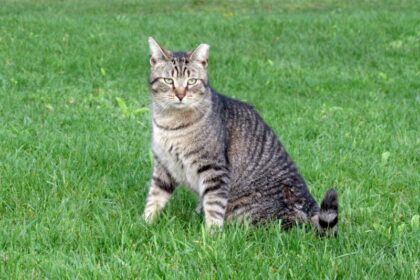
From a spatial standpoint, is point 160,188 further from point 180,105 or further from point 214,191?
point 180,105

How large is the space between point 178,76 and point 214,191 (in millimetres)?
859

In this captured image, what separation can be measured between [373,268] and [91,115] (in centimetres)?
471

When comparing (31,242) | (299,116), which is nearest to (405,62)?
(299,116)

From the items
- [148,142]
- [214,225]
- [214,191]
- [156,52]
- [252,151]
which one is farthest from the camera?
[148,142]

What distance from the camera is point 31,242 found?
404cm

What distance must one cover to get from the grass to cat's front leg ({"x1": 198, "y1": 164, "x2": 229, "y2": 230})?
0.66 ft

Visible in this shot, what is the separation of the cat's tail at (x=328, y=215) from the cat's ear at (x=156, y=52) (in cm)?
158

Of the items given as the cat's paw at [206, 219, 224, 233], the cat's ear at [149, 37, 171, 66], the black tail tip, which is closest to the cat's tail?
the black tail tip

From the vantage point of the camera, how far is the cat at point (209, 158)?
4574mm

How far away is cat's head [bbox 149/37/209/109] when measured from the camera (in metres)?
4.69

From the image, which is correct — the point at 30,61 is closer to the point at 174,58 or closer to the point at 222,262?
the point at 174,58

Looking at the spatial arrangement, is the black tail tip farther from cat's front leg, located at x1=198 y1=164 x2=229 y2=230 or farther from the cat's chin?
the cat's chin

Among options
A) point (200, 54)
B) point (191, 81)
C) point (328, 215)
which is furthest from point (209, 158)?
point (328, 215)

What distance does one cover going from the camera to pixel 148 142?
6625 millimetres
